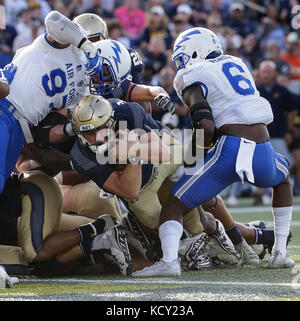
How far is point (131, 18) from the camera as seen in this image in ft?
37.6

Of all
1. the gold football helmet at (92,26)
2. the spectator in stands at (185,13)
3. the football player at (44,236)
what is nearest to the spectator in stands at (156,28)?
the spectator in stands at (185,13)

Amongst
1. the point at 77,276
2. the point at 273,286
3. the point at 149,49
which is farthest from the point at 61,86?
the point at 149,49

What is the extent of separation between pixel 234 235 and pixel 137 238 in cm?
72

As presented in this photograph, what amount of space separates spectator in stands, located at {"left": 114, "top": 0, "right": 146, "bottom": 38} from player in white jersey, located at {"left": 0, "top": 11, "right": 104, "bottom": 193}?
6.50 m

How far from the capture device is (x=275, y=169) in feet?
16.1

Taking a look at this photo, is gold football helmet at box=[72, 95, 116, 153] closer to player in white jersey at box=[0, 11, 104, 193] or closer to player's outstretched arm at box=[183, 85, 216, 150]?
player in white jersey at box=[0, 11, 104, 193]

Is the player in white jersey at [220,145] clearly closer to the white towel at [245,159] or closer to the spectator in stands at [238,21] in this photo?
the white towel at [245,159]

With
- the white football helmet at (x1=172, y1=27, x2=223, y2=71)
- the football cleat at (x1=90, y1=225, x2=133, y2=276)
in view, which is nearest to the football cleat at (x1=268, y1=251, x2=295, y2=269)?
the football cleat at (x1=90, y1=225, x2=133, y2=276)

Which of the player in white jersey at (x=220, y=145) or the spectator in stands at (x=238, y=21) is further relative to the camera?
the spectator in stands at (x=238, y=21)

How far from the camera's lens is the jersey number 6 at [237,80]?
4.91 metres

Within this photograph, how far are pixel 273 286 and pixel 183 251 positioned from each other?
886 millimetres

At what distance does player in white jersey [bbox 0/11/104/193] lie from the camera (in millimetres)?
4820

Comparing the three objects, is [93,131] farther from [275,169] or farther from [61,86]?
[275,169]

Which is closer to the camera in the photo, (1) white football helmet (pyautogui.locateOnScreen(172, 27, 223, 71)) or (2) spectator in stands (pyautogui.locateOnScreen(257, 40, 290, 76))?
(1) white football helmet (pyautogui.locateOnScreen(172, 27, 223, 71))
